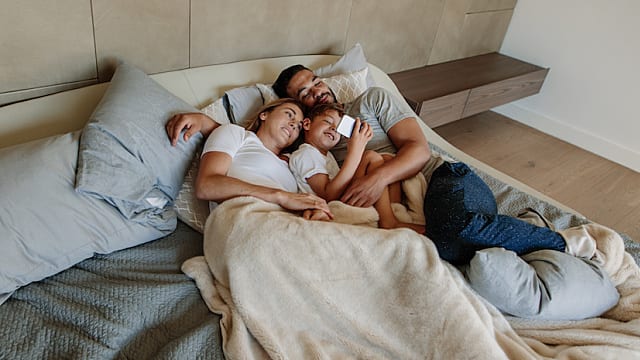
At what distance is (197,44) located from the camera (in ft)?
6.63

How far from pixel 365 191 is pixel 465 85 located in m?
1.63

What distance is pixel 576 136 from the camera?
3486mm

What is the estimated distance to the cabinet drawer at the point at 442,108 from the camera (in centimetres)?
262

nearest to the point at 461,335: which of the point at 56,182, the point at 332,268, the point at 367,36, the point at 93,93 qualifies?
the point at 332,268

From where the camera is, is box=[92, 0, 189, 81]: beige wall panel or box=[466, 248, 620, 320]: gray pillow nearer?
box=[466, 248, 620, 320]: gray pillow

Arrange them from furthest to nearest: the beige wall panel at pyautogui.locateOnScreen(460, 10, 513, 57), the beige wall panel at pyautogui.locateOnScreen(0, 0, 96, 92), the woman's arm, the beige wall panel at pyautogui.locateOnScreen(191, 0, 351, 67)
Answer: the beige wall panel at pyautogui.locateOnScreen(460, 10, 513, 57)
the beige wall panel at pyautogui.locateOnScreen(191, 0, 351, 67)
the beige wall panel at pyautogui.locateOnScreen(0, 0, 96, 92)
the woman's arm

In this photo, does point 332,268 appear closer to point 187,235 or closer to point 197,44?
point 187,235

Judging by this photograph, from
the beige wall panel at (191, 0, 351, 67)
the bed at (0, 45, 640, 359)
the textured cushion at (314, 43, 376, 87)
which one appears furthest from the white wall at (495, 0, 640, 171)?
the bed at (0, 45, 640, 359)

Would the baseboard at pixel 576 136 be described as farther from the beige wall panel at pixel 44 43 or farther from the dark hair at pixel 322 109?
the beige wall panel at pixel 44 43

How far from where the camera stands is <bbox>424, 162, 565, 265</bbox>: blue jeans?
1.26 m

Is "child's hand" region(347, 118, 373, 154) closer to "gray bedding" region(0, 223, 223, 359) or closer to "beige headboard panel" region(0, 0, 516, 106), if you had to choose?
"gray bedding" region(0, 223, 223, 359)

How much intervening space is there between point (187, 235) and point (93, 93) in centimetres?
64

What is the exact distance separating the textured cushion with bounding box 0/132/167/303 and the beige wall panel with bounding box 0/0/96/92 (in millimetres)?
455

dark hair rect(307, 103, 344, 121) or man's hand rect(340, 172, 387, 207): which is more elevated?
dark hair rect(307, 103, 344, 121)
